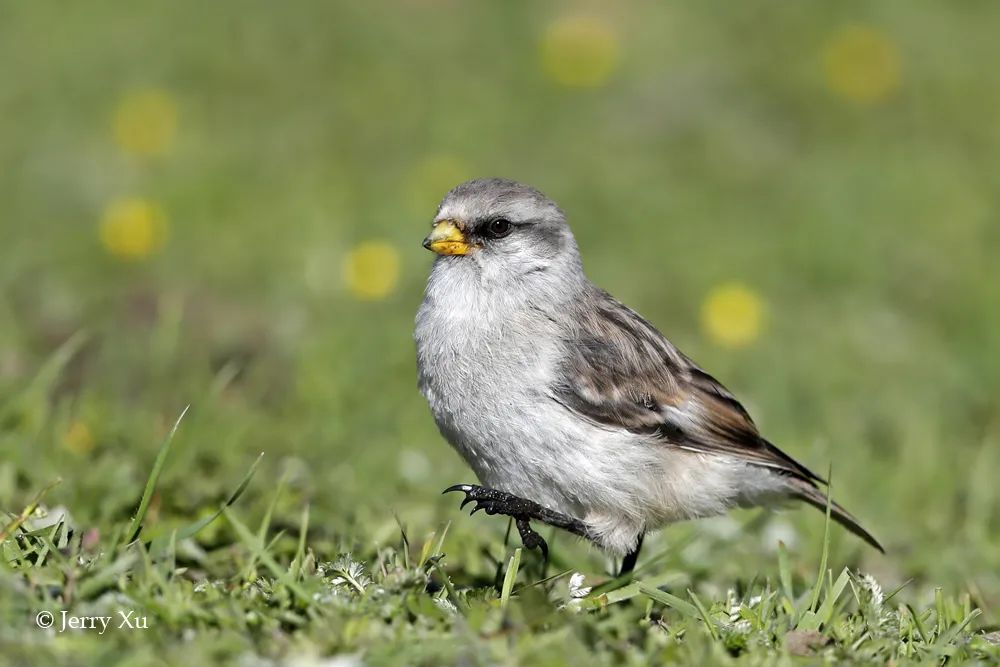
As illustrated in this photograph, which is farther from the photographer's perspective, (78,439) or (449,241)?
(78,439)

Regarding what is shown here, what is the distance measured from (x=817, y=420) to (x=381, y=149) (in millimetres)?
4591

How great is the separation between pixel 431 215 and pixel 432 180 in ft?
1.39

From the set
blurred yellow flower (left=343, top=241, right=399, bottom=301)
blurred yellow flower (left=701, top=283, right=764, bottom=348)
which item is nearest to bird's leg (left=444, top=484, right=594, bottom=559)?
blurred yellow flower (left=343, top=241, right=399, bottom=301)

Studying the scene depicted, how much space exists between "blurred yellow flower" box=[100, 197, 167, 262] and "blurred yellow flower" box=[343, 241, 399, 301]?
1.28 meters

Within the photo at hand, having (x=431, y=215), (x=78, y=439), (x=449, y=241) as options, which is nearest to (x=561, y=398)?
(x=449, y=241)

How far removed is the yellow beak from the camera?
5.57 m

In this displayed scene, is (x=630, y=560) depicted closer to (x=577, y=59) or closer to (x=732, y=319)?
(x=732, y=319)

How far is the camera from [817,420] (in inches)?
327

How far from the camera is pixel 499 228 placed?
5688 mm

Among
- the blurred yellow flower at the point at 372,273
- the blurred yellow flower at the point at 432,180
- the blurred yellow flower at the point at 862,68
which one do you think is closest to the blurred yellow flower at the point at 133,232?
the blurred yellow flower at the point at 372,273

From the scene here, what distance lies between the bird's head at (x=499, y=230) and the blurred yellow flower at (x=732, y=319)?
302 centimetres

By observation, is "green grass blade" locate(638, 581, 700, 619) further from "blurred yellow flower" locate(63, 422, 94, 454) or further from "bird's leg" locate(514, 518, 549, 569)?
"blurred yellow flower" locate(63, 422, 94, 454)

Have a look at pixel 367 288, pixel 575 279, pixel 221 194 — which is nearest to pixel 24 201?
pixel 221 194

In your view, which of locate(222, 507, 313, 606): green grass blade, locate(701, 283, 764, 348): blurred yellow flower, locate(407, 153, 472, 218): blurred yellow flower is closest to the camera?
locate(222, 507, 313, 606): green grass blade
